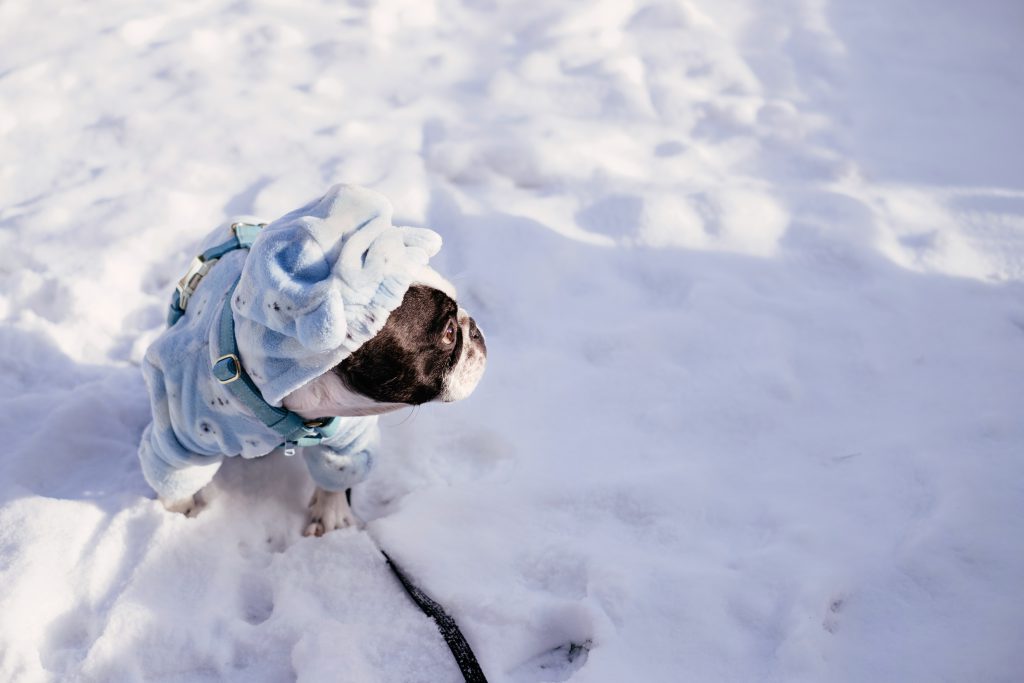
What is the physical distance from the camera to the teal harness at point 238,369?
167cm

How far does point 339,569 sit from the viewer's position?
2055 mm

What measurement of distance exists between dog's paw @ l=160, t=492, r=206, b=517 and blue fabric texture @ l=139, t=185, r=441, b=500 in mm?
212

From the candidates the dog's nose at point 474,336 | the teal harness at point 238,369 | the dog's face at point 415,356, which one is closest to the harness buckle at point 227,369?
the teal harness at point 238,369

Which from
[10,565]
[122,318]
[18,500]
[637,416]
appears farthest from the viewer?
[122,318]

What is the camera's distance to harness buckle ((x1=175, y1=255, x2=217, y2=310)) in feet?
6.40

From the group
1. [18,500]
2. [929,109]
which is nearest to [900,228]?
[929,109]

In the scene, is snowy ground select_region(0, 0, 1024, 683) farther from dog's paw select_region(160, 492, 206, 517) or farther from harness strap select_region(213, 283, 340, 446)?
harness strap select_region(213, 283, 340, 446)

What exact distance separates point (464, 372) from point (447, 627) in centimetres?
63

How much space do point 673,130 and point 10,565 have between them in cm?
257

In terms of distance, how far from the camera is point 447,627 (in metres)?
1.92

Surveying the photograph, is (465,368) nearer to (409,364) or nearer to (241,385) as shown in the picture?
(409,364)

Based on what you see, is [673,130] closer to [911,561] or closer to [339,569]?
[911,561]

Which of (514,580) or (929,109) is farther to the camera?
(929,109)

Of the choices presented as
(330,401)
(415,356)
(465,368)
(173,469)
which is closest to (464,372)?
(465,368)
